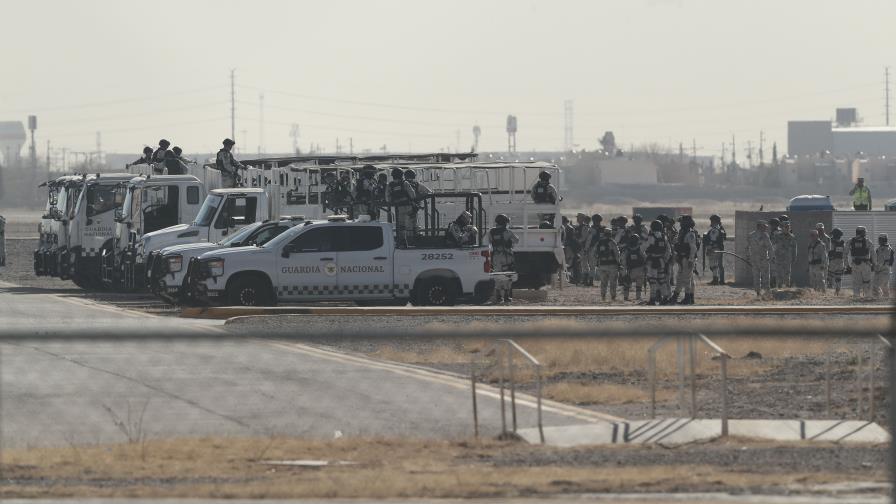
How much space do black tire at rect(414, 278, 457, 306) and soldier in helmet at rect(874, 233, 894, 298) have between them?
9.74 m

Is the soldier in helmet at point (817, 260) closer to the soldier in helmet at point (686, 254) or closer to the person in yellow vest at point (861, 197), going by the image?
the soldier in helmet at point (686, 254)

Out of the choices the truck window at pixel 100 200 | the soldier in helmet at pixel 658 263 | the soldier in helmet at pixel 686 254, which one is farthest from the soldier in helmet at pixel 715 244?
the truck window at pixel 100 200

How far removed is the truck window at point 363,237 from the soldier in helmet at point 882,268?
1095cm

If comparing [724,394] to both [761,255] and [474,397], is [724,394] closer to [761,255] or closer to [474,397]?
[474,397]

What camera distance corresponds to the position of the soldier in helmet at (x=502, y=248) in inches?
1139

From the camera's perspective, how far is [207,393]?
8.46m

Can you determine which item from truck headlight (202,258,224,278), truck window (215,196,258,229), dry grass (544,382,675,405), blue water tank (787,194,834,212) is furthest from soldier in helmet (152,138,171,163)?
dry grass (544,382,675,405)

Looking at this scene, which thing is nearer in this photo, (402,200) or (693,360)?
(693,360)

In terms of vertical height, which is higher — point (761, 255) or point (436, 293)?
point (761, 255)

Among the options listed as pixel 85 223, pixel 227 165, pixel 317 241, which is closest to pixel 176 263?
pixel 317 241

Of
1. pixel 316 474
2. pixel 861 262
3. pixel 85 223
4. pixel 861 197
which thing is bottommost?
pixel 316 474

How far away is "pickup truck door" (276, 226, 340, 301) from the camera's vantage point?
85.0ft

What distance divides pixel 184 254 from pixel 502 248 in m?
5.63

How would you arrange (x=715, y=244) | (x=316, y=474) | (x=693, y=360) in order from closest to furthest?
(x=316, y=474) → (x=693, y=360) → (x=715, y=244)
